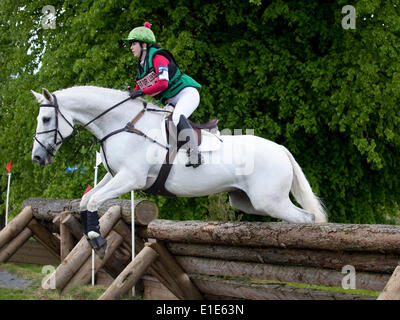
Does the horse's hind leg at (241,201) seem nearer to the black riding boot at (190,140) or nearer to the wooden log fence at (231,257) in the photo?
the wooden log fence at (231,257)

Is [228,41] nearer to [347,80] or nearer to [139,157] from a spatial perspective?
[347,80]

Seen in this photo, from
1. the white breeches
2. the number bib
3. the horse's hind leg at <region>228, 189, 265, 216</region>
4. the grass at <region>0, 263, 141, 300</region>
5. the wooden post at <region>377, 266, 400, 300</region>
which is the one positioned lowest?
the grass at <region>0, 263, 141, 300</region>

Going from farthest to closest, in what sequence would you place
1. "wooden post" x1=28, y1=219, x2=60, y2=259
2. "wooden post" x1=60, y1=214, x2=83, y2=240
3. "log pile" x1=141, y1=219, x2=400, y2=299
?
"wooden post" x1=28, y1=219, x2=60, y2=259 → "wooden post" x1=60, y1=214, x2=83, y2=240 → "log pile" x1=141, y1=219, x2=400, y2=299

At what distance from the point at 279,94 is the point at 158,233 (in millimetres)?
4642

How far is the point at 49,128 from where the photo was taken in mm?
4449

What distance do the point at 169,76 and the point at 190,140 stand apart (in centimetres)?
69

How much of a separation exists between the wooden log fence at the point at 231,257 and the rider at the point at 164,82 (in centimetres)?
90

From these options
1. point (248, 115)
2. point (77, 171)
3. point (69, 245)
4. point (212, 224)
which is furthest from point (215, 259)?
point (77, 171)

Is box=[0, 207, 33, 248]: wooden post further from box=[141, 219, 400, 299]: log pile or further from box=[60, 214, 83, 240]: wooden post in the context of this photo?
box=[141, 219, 400, 299]: log pile

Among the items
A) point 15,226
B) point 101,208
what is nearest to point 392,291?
point 101,208

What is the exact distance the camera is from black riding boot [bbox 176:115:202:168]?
4449 millimetres

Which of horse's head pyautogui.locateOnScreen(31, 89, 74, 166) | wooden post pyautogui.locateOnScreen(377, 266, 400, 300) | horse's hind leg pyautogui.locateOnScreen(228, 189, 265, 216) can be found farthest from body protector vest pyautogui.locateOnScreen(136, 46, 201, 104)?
wooden post pyautogui.locateOnScreen(377, 266, 400, 300)

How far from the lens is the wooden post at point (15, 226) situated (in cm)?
699

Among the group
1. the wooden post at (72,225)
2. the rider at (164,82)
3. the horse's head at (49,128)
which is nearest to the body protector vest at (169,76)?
the rider at (164,82)
